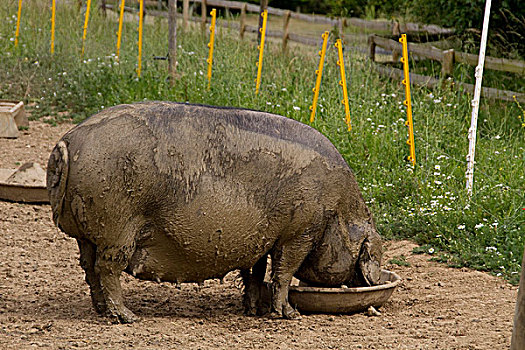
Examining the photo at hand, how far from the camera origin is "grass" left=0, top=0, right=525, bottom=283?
6.84 meters

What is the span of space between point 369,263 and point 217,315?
1.13m

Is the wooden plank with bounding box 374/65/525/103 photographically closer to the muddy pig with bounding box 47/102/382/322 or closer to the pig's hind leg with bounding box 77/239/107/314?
the muddy pig with bounding box 47/102/382/322

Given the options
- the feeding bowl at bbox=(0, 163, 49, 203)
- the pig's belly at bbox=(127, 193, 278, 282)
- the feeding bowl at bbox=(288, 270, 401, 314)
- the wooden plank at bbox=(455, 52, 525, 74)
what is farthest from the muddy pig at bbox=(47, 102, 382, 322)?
the wooden plank at bbox=(455, 52, 525, 74)

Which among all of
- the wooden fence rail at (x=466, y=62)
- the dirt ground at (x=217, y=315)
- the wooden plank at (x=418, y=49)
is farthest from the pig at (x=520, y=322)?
the wooden plank at (x=418, y=49)

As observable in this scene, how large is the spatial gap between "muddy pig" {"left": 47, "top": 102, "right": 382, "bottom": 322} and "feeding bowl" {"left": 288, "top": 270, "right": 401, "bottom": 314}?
0.11 m

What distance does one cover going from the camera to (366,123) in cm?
885

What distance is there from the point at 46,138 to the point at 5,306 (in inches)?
221

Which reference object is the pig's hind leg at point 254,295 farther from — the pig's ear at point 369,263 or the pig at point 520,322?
the pig at point 520,322

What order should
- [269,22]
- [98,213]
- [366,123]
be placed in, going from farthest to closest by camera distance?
1. [269,22]
2. [366,123]
3. [98,213]

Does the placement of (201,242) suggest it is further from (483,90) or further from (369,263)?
(483,90)

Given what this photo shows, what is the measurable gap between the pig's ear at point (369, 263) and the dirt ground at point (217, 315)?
0.28 meters

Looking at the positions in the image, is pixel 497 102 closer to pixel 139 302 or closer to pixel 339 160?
pixel 339 160

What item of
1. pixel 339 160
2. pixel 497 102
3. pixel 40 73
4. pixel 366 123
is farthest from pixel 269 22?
pixel 339 160

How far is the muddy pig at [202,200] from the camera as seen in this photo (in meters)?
4.58
